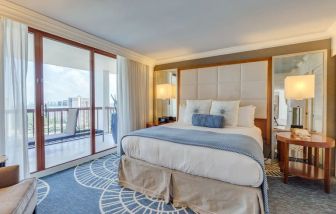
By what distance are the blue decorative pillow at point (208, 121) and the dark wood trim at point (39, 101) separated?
253 centimetres

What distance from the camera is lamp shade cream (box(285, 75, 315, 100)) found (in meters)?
2.62

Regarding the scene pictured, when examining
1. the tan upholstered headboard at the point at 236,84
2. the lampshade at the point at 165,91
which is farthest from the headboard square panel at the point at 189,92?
the lampshade at the point at 165,91

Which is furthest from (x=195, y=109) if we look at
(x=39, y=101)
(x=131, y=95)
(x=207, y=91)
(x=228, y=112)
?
(x=39, y=101)

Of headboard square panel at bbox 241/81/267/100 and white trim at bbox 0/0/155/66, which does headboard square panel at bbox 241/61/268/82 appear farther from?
white trim at bbox 0/0/155/66

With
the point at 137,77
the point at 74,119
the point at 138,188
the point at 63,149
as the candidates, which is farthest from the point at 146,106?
the point at 138,188

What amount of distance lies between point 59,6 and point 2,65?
1039 millimetres

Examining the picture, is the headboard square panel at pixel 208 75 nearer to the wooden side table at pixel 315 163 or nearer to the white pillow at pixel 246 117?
the white pillow at pixel 246 117

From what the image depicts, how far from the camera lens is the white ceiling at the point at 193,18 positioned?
84.7 inches

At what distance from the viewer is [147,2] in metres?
2.11

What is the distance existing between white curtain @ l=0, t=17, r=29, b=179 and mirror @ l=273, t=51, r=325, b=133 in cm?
399

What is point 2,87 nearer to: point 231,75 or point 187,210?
point 187,210

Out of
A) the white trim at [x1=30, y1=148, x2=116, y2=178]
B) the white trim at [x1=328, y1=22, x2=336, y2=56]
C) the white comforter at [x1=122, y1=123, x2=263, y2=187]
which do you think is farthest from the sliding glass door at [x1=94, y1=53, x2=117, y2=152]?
the white trim at [x1=328, y1=22, x2=336, y2=56]

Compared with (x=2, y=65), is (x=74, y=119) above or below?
below

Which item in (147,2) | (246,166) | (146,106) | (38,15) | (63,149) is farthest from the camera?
(146,106)
